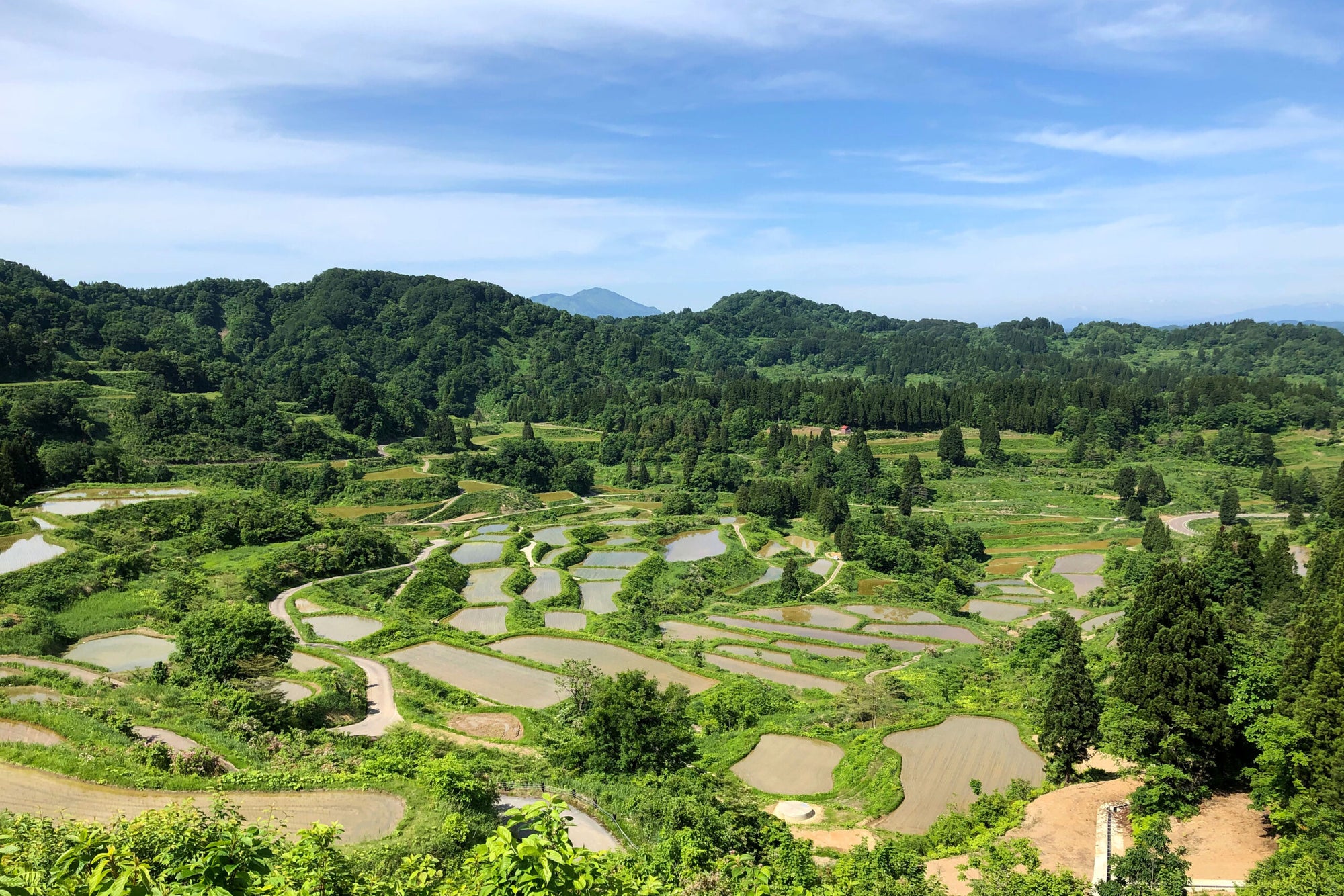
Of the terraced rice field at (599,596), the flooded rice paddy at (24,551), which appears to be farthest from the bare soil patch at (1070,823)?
the flooded rice paddy at (24,551)

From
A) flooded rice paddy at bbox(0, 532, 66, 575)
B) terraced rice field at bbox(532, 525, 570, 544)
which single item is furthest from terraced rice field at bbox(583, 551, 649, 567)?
flooded rice paddy at bbox(0, 532, 66, 575)

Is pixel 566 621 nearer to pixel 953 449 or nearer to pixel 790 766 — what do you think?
pixel 790 766

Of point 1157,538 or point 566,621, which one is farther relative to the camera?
point 1157,538

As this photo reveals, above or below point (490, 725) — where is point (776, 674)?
below

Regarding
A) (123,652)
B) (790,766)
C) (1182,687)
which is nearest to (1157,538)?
(1182,687)

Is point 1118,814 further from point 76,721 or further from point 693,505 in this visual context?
point 693,505

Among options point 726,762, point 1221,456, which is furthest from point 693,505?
point 1221,456

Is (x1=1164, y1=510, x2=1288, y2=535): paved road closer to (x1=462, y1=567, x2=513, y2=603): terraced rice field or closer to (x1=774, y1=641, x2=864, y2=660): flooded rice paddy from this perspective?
(x1=774, y1=641, x2=864, y2=660): flooded rice paddy

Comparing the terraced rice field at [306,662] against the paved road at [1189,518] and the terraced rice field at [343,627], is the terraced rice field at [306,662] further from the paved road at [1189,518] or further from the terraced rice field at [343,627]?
the paved road at [1189,518]
